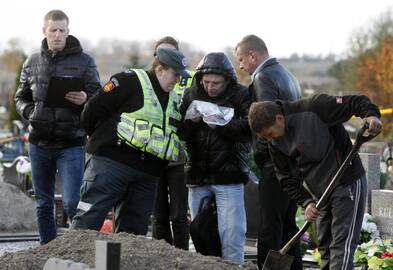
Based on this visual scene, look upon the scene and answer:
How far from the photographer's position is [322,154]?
686 cm

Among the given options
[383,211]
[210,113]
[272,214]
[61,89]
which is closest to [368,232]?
[383,211]

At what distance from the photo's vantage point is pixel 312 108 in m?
6.82

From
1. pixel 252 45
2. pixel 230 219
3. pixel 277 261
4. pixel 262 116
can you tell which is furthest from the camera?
pixel 252 45

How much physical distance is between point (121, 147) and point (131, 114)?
0.83ft

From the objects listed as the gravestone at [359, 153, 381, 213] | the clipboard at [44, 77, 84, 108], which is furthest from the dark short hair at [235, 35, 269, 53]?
the gravestone at [359, 153, 381, 213]

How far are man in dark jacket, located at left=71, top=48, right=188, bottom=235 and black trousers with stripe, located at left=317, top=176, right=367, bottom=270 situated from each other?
50.7 inches

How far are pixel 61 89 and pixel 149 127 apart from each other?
1.45 m

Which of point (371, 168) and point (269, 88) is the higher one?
point (269, 88)

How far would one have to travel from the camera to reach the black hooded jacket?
7.78 metres

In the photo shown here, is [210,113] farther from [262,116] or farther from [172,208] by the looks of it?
[172,208]

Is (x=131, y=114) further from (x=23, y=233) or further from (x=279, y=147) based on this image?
(x=23, y=233)

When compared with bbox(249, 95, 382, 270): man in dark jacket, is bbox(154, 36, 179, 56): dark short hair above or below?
above

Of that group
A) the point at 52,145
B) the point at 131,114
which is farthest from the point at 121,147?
the point at 52,145

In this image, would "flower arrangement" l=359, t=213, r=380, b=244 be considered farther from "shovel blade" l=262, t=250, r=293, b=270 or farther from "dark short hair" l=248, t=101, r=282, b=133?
"dark short hair" l=248, t=101, r=282, b=133
